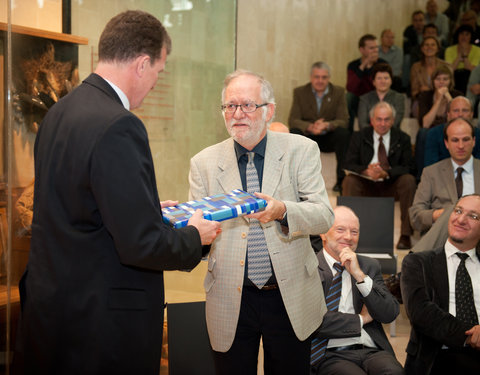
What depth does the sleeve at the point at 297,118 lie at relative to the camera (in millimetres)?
6623

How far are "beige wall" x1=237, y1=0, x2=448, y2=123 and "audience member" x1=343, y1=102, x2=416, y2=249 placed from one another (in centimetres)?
187

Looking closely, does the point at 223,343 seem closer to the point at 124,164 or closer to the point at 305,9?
the point at 124,164

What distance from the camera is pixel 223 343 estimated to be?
2.17 metres

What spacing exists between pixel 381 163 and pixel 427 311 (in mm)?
2918

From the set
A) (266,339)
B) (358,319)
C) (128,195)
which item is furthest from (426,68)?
(128,195)

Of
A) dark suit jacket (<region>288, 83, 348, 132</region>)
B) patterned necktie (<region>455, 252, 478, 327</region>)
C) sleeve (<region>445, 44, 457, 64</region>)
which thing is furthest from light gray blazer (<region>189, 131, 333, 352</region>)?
sleeve (<region>445, 44, 457, 64</region>)

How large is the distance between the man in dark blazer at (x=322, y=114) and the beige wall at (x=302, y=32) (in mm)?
730

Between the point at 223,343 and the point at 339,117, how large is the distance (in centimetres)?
502

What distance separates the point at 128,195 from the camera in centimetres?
146

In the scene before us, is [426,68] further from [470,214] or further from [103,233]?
[103,233]

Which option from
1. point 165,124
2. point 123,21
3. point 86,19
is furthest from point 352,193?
point 123,21

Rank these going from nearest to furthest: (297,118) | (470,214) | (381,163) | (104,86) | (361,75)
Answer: (104,86) → (470,214) → (381,163) → (297,118) → (361,75)

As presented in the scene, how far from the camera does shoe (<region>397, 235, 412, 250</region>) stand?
546cm

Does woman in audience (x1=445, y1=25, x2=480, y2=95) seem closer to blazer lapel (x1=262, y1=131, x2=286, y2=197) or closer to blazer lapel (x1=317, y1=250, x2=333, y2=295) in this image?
blazer lapel (x1=317, y1=250, x2=333, y2=295)
